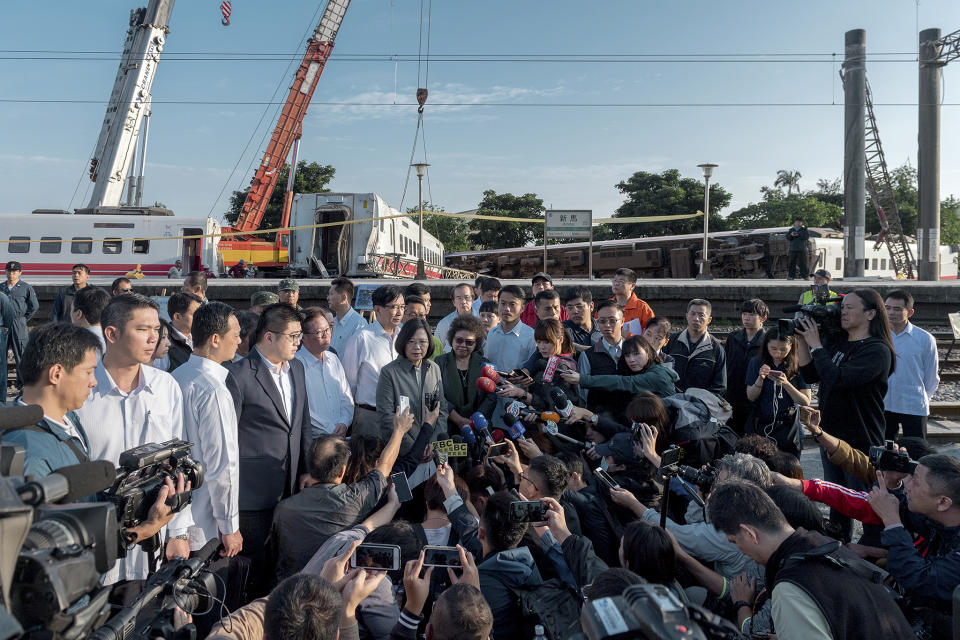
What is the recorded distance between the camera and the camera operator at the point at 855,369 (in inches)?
172

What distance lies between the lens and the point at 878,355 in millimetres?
4320

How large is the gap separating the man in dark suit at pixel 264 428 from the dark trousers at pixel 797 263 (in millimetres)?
14152

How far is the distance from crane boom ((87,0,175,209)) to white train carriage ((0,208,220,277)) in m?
1.13

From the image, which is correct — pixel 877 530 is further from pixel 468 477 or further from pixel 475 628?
pixel 475 628

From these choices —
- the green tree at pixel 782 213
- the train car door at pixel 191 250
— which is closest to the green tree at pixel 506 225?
the green tree at pixel 782 213

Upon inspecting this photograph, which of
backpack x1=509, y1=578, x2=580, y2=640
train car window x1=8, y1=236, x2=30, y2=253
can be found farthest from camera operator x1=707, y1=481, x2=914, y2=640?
train car window x1=8, y1=236, x2=30, y2=253

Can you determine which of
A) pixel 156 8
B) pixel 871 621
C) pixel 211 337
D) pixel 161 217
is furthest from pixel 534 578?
pixel 156 8

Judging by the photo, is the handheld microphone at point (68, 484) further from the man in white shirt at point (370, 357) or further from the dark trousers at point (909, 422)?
the dark trousers at point (909, 422)

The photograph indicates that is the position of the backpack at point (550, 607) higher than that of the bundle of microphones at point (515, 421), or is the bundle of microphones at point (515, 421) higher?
the bundle of microphones at point (515, 421)

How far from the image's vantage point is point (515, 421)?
4387 millimetres

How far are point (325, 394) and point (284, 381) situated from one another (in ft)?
2.11

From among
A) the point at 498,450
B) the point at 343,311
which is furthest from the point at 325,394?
the point at 343,311

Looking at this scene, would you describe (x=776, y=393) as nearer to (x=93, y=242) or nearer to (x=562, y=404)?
(x=562, y=404)

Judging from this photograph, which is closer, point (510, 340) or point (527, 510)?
point (527, 510)
